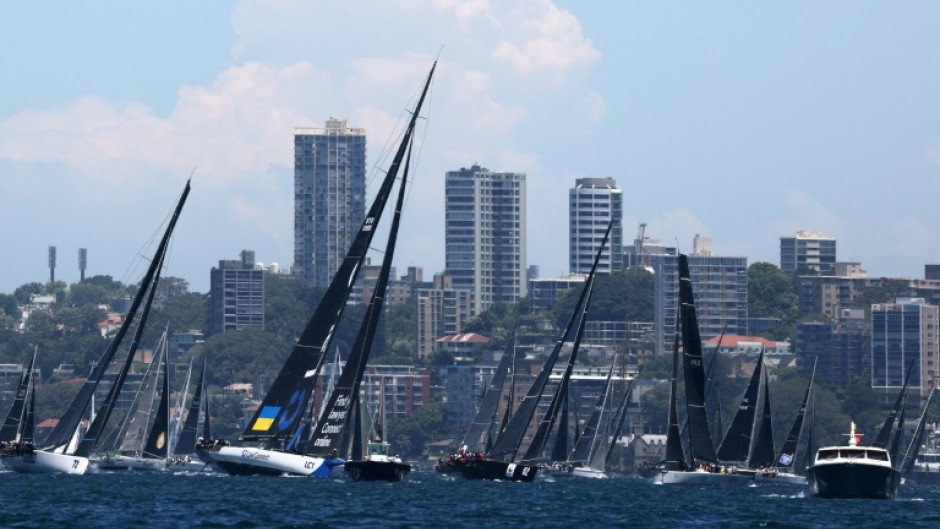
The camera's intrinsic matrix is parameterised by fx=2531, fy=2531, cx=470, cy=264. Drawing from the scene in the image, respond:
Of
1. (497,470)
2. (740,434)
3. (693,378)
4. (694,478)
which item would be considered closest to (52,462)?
(497,470)

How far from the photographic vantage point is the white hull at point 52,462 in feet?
299

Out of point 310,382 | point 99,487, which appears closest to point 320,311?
point 310,382

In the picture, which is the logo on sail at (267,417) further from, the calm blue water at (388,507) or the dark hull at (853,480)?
the dark hull at (853,480)

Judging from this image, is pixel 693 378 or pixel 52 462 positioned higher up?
pixel 693 378

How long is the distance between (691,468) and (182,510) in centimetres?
3874

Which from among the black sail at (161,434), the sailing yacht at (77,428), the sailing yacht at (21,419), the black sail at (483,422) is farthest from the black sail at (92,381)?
the black sail at (483,422)

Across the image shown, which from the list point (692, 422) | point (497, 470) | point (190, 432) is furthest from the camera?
point (190, 432)

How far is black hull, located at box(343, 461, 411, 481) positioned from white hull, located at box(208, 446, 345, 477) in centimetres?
50

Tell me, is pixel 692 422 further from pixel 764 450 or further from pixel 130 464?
pixel 130 464

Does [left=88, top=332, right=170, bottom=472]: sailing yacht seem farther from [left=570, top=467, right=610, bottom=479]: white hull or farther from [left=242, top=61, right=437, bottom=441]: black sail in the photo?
[left=242, top=61, right=437, bottom=441]: black sail

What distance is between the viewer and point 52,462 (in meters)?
91.4

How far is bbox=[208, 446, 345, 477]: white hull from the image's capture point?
284 ft

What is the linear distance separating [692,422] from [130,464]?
2869 centimetres

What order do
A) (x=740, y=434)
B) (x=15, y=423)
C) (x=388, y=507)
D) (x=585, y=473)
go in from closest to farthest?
(x=388, y=507)
(x=15, y=423)
(x=740, y=434)
(x=585, y=473)
